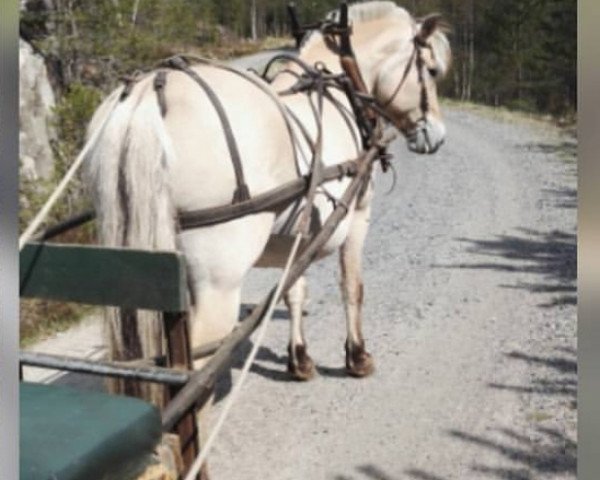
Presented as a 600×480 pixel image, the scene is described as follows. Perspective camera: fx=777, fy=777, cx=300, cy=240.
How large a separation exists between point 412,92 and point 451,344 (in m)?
0.80

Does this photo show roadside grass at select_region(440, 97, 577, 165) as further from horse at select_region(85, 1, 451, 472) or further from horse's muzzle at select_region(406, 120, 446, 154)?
horse's muzzle at select_region(406, 120, 446, 154)

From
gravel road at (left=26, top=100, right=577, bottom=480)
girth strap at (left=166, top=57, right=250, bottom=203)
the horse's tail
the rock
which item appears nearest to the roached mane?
gravel road at (left=26, top=100, right=577, bottom=480)

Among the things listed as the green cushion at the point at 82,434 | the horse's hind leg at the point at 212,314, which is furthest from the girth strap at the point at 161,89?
the green cushion at the point at 82,434

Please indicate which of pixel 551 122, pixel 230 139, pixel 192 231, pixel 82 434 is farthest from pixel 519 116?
pixel 82 434

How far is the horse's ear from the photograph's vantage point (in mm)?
1843

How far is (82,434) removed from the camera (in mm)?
881

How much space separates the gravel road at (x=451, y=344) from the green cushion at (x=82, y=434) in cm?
67

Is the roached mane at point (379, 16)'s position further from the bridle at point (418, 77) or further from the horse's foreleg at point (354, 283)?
the horse's foreleg at point (354, 283)

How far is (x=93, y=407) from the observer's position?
37.1 inches

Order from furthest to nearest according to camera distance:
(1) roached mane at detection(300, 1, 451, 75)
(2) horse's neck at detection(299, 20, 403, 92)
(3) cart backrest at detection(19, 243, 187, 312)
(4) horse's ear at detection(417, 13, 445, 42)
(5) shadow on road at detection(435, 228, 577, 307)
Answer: (2) horse's neck at detection(299, 20, 403, 92)
(1) roached mane at detection(300, 1, 451, 75)
(4) horse's ear at detection(417, 13, 445, 42)
(5) shadow on road at detection(435, 228, 577, 307)
(3) cart backrest at detection(19, 243, 187, 312)

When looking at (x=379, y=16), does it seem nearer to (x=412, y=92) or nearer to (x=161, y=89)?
(x=412, y=92)

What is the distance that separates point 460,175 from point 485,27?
961mm

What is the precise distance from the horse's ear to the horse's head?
198 mm

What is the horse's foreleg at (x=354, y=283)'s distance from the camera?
2.47 metres
